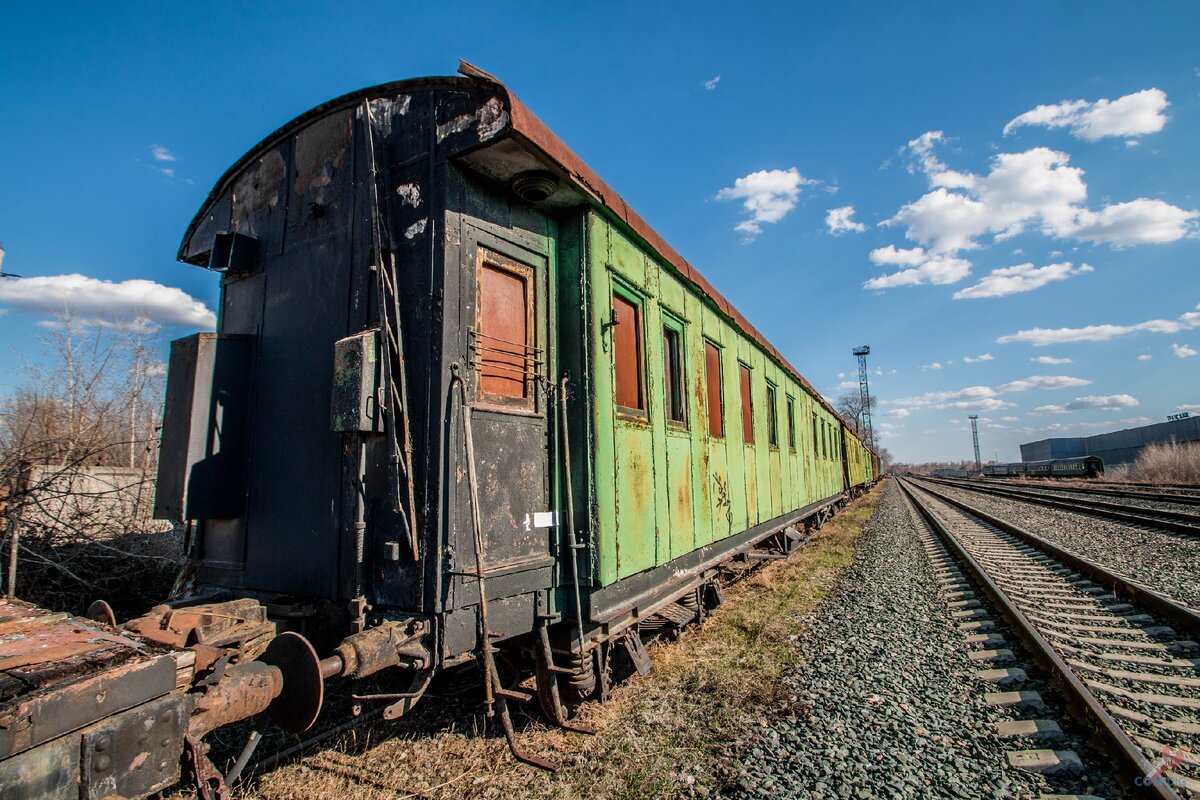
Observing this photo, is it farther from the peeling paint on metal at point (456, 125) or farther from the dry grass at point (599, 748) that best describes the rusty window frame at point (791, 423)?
the peeling paint on metal at point (456, 125)

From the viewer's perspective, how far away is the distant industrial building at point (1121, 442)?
2280 inches

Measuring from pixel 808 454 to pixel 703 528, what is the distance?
793 cm

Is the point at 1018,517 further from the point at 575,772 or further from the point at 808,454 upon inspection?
the point at 575,772

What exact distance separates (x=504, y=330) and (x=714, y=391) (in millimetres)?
3453

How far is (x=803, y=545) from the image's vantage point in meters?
12.4

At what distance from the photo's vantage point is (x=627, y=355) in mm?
4684

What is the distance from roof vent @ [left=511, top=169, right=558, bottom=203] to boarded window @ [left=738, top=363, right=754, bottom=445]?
15.1 feet

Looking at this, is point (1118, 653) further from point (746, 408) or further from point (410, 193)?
point (410, 193)

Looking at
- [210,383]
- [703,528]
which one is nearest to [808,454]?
[703,528]

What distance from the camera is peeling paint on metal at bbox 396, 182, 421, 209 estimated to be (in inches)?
142

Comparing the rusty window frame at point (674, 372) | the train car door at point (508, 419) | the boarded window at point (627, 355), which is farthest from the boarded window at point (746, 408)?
the train car door at point (508, 419)

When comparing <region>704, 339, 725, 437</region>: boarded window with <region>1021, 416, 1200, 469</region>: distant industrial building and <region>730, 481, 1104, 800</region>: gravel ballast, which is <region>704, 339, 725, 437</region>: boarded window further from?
<region>1021, 416, 1200, 469</region>: distant industrial building

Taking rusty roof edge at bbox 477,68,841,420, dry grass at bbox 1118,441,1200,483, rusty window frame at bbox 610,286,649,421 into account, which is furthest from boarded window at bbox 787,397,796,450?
dry grass at bbox 1118,441,1200,483

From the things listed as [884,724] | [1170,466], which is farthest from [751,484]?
[1170,466]
